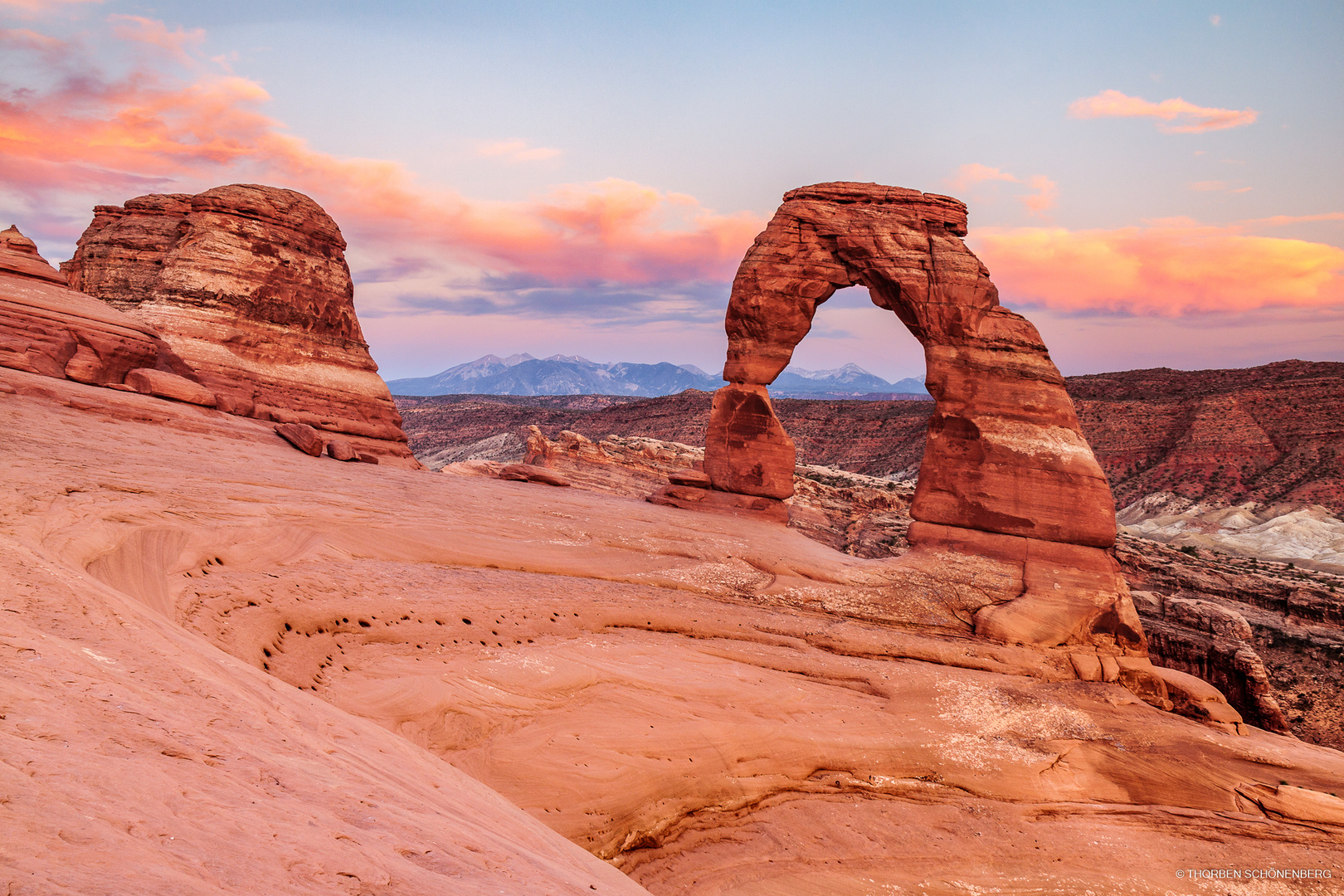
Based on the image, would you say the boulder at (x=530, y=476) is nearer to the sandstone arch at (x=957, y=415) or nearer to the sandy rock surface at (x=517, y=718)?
the sandstone arch at (x=957, y=415)

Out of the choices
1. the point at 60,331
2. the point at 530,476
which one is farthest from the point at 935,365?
the point at 60,331

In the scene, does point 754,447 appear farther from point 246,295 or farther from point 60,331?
point 60,331

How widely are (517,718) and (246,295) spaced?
22574 mm

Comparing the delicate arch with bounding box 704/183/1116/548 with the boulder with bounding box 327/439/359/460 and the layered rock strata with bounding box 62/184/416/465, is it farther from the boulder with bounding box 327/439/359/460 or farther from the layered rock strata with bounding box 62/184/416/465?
the layered rock strata with bounding box 62/184/416/465

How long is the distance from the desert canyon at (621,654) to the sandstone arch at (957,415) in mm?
85

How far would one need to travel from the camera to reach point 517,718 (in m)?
8.12

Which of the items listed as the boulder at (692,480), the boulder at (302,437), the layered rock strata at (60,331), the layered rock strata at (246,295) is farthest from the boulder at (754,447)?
the layered rock strata at (60,331)

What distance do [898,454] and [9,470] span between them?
63.0m

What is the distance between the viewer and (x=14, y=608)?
4762 millimetres

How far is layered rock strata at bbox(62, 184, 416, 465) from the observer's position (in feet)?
75.9

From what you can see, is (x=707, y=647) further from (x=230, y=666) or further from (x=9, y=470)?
(x=9, y=470)

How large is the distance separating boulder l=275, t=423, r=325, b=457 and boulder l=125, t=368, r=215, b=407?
7.16 feet

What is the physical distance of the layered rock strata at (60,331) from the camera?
679 inches

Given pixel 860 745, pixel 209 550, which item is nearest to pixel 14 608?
pixel 209 550
